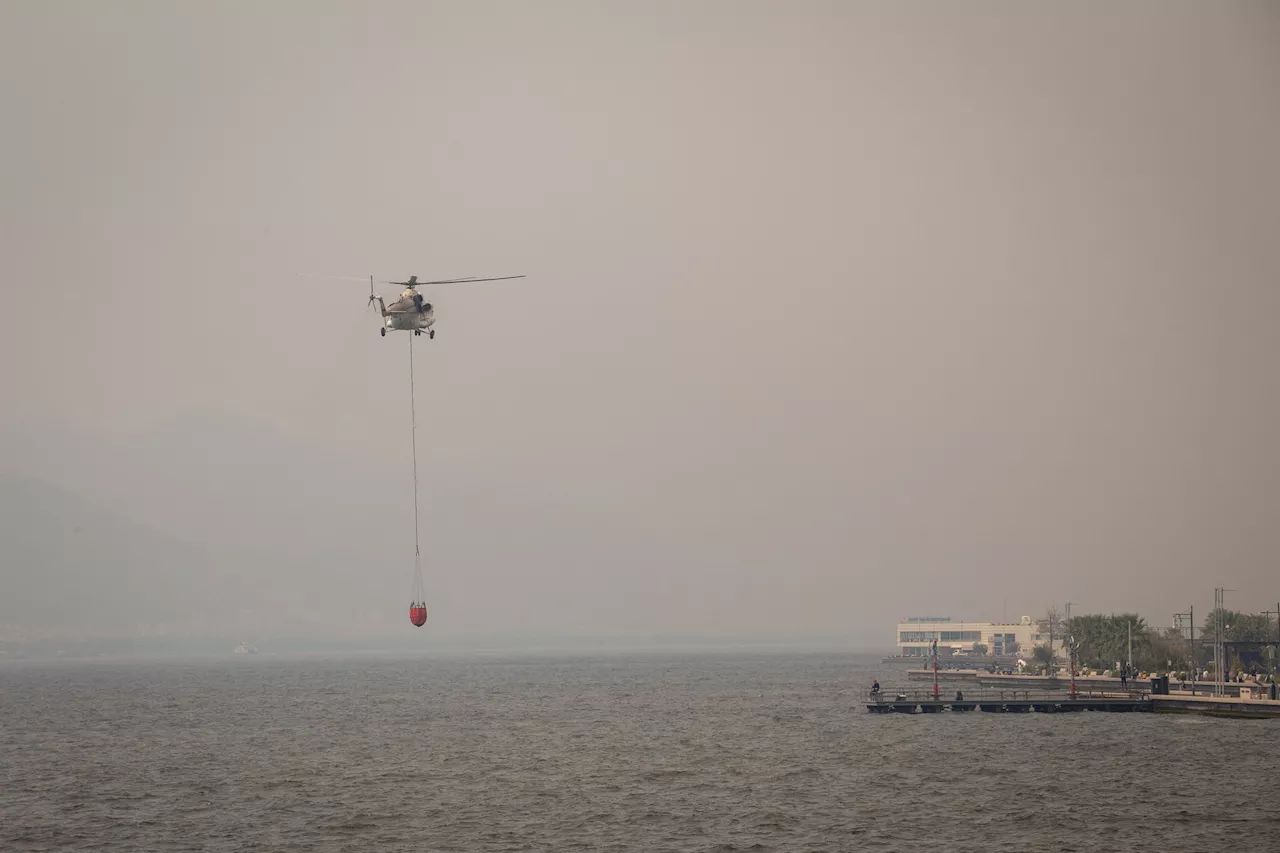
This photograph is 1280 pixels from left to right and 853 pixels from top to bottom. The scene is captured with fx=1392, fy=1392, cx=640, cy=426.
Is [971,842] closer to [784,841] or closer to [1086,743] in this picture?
[784,841]

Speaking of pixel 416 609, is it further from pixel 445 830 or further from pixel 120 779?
pixel 120 779

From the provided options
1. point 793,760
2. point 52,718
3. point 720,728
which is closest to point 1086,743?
point 793,760

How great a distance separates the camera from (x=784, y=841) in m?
71.4

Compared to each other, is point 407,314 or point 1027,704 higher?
point 407,314

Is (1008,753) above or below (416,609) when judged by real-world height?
below

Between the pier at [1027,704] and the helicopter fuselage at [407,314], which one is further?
the pier at [1027,704]

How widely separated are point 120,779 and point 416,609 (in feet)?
106

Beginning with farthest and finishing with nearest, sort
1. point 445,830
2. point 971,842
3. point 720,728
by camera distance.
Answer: point 720,728 < point 445,830 < point 971,842

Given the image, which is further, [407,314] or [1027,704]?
[1027,704]

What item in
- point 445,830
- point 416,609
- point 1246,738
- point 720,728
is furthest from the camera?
point 720,728

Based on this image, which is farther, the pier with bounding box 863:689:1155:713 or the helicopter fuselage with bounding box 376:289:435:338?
the pier with bounding box 863:689:1155:713

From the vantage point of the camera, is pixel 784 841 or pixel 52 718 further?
pixel 52 718

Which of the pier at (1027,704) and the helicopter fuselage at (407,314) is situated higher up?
the helicopter fuselage at (407,314)

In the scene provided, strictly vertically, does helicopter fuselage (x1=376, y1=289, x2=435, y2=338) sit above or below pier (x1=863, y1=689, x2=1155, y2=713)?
above
